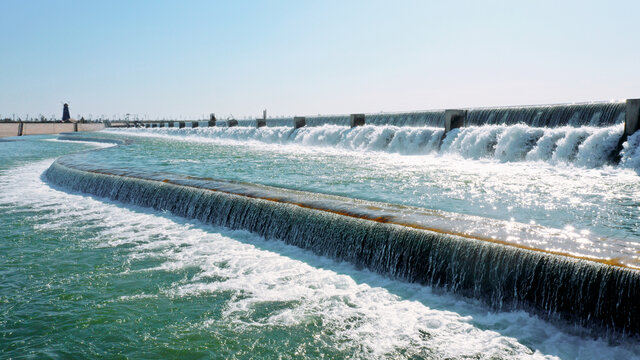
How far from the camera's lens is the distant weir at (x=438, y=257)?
168 inches

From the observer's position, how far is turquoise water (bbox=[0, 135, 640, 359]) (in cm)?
421

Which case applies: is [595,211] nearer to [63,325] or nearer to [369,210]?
[369,210]

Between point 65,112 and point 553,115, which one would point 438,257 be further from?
point 65,112

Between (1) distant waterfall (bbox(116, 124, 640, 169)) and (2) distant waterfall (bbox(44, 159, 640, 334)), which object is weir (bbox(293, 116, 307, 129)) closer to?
(1) distant waterfall (bbox(116, 124, 640, 169))

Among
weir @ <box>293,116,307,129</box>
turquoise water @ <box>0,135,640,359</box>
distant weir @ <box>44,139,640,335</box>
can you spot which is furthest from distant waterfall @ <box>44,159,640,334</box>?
weir @ <box>293,116,307,129</box>

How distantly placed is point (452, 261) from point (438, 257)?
0.20 metres

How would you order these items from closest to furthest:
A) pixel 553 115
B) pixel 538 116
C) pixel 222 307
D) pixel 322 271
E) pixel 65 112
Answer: pixel 222 307 → pixel 322 271 → pixel 553 115 → pixel 538 116 → pixel 65 112

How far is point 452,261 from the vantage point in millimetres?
5457

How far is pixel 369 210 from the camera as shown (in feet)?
24.3

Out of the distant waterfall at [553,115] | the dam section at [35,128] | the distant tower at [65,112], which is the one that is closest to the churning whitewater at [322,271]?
the distant waterfall at [553,115]

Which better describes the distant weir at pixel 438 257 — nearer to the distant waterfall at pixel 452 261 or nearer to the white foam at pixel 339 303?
the distant waterfall at pixel 452 261

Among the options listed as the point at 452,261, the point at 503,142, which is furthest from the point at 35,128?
the point at 452,261

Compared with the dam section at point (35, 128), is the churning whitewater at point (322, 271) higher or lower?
lower

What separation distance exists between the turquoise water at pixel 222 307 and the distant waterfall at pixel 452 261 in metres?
0.18
